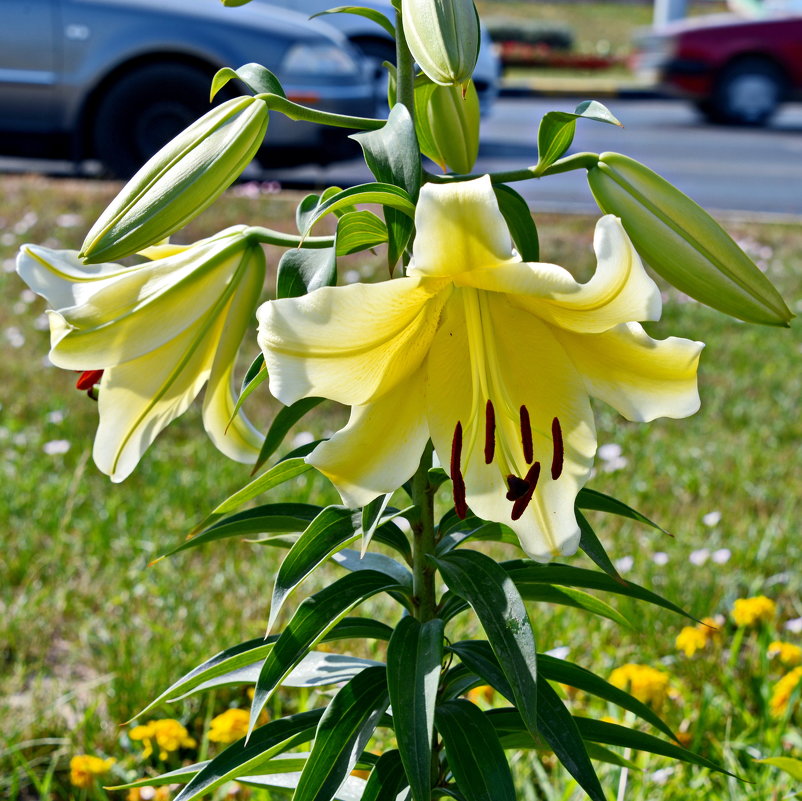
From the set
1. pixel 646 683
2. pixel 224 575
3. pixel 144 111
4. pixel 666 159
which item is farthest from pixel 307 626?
pixel 666 159

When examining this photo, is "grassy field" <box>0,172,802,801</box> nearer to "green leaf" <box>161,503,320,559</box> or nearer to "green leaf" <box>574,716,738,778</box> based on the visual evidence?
"green leaf" <box>574,716,738,778</box>

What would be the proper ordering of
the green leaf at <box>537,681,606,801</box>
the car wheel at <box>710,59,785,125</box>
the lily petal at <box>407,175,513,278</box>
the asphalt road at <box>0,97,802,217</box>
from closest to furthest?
the lily petal at <box>407,175,513,278</box>
the green leaf at <box>537,681,606,801</box>
the asphalt road at <box>0,97,802,217</box>
the car wheel at <box>710,59,785,125</box>

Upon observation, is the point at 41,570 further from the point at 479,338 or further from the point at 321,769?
the point at 479,338

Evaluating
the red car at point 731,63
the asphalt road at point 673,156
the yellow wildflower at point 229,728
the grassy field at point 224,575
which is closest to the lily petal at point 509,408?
the grassy field at point 224,575

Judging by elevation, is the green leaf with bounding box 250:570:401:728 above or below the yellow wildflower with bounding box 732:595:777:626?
above

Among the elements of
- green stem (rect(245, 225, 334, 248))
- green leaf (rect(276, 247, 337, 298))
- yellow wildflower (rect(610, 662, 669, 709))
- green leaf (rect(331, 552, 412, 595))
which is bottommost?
yellow wildflower (rect(610, 662, 669, 709))

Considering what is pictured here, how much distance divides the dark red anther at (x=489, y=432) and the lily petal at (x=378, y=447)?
0.21 feet

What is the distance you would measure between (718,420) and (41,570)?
2.01m

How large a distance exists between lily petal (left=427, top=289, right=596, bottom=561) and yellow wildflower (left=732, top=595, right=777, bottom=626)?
1.23m

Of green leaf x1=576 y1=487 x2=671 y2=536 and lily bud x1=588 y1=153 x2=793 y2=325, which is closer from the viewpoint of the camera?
lily bud x1=588 y1=153 x2=793 y2=325

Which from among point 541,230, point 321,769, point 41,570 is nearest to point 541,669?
point 321,769

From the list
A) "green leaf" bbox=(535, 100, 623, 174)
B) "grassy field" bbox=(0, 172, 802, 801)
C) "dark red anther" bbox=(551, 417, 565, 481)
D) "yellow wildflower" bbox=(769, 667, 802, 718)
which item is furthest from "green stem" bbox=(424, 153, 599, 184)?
"yellow wildflower" bbox=(769, 667, 802, 718)

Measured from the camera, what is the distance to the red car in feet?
39.9

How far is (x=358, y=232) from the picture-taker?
105cm
